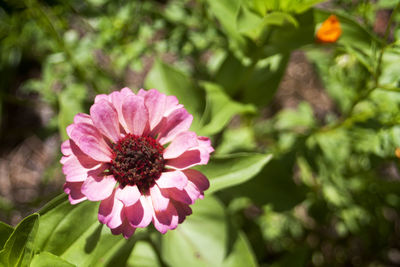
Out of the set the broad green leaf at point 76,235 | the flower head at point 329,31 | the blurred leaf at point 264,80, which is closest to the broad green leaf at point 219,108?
the blurred leaf at point 264,80

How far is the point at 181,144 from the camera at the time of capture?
838 mm

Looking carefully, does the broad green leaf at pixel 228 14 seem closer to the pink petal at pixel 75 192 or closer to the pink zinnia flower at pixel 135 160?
the pink zinnia flower at pixel 135 160

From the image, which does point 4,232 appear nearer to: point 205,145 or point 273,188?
point 205,145

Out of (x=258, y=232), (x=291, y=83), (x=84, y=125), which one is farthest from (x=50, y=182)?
(x=291, y=83)

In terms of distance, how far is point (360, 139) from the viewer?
1.44 metres

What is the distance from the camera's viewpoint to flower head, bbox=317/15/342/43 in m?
1.02

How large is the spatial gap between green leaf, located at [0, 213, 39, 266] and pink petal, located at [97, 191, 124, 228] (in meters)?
0.15

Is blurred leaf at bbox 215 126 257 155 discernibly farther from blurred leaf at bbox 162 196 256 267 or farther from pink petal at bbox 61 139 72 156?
pink petal at bbox 61 139 72 156

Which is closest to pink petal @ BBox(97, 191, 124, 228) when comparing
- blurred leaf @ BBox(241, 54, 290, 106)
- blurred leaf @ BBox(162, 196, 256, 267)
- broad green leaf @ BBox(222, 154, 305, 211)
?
blurred leaf @ BBox(162, 196, 256, 267)

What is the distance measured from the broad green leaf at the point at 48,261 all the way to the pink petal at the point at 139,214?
0.20 m

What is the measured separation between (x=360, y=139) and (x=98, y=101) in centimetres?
110

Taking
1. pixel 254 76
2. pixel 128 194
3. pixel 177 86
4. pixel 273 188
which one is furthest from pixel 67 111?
pixel 273 188

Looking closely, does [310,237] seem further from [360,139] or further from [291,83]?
[291,83]

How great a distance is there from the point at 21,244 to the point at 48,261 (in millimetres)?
75
